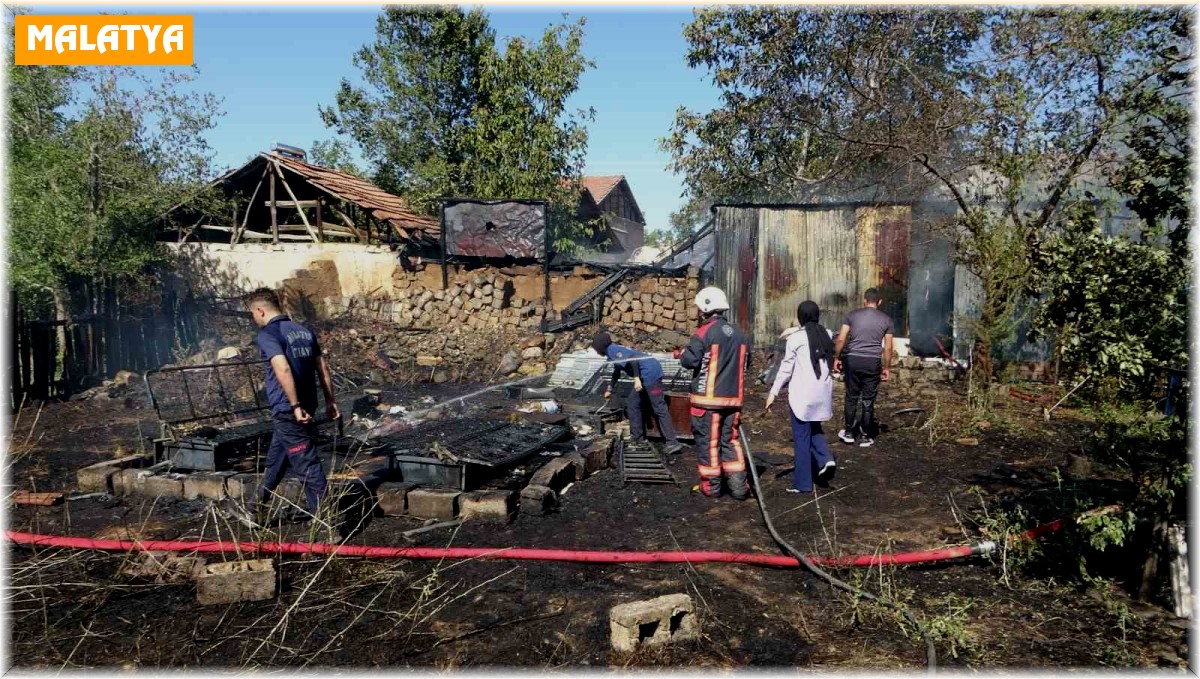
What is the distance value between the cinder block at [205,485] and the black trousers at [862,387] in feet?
20.0

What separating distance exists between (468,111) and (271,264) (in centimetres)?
658

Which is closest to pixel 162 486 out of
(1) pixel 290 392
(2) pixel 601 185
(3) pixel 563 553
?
(1) pixel 290 392

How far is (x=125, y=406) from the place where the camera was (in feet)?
36.3

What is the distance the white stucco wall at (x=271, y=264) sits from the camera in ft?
57.6

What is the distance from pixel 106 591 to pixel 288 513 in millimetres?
1356

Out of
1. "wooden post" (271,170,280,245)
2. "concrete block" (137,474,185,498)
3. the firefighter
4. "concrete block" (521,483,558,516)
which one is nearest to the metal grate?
the firefighter

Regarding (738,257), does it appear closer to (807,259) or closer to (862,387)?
(807,259)

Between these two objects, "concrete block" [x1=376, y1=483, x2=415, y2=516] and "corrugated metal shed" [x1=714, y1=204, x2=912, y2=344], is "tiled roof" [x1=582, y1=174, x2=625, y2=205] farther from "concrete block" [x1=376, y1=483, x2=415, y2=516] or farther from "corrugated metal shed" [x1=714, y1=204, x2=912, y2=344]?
"concrete block" [x1=376, y1=483, x2=415, y2=516]

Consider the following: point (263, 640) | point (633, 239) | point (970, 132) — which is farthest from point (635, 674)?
point (633, 239)

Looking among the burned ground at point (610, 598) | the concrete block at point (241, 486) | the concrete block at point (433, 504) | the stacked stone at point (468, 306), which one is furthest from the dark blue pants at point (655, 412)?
the stacked stone at point (468, 306)

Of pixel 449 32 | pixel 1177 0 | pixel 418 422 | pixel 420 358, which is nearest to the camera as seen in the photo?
pixel 1177 0

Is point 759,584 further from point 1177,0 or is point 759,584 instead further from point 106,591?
point 1177,0

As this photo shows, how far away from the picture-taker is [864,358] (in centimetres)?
800

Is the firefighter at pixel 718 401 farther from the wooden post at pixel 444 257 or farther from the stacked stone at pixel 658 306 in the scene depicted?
the wooden post at pixel 444 257
